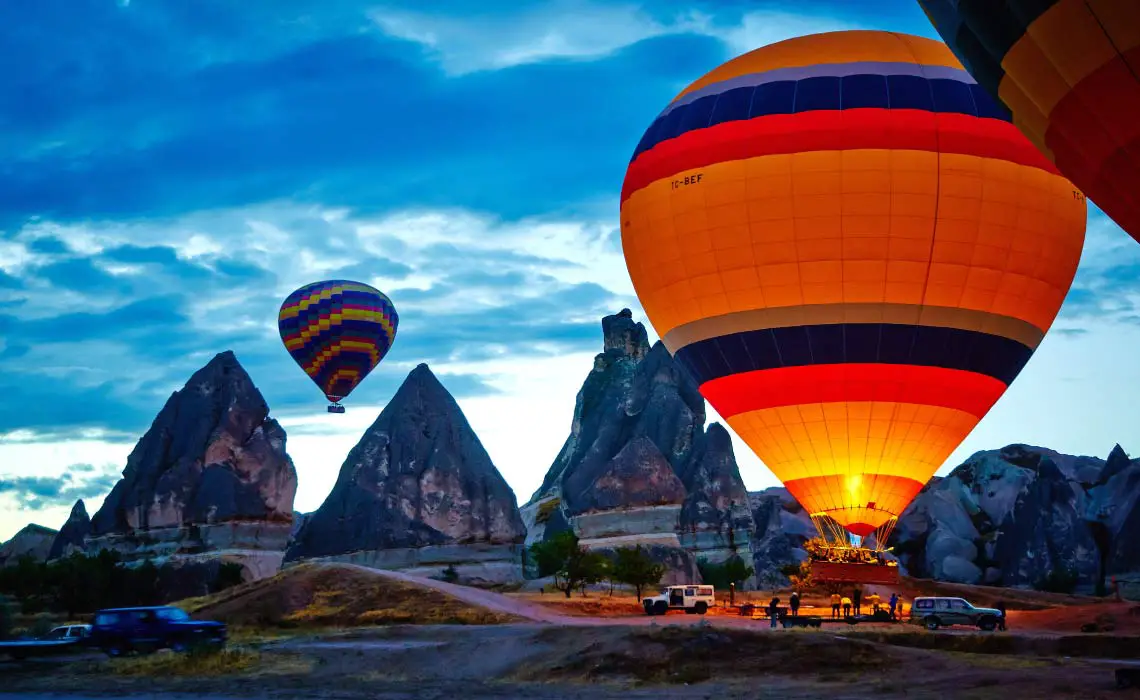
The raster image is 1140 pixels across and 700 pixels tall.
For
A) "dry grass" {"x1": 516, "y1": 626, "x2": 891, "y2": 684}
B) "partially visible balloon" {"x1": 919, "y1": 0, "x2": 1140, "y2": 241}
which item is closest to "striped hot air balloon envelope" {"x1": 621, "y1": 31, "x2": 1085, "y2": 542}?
"dry grass" {"x1": 516, "y1": 626, "x2": 891, "y2": 684}

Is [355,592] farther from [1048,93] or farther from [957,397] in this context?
[1048,93]

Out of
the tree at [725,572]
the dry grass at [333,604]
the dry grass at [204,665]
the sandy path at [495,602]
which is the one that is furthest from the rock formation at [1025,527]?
the dry grass at [204,665]

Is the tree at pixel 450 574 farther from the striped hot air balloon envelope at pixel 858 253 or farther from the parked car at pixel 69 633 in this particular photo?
the striped hot air balloon envelope at pixel 858 253

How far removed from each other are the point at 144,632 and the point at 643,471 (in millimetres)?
73894

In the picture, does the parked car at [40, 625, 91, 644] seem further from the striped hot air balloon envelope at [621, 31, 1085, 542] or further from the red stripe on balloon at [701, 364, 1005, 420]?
the red stripe on balloon at [701, 364, 1005, 420]

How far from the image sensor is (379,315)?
84.4 metres

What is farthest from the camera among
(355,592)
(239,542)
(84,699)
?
(239,542)

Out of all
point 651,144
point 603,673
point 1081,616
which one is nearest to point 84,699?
point 603,673

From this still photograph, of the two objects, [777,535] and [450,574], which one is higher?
[777,535]

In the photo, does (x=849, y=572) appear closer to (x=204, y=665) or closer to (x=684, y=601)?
(x=684, y=601)

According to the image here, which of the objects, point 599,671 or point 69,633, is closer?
point 599,671

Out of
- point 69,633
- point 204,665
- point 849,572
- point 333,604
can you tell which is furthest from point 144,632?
point 849,572

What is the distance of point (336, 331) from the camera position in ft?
272

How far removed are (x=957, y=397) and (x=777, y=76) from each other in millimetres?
10350
